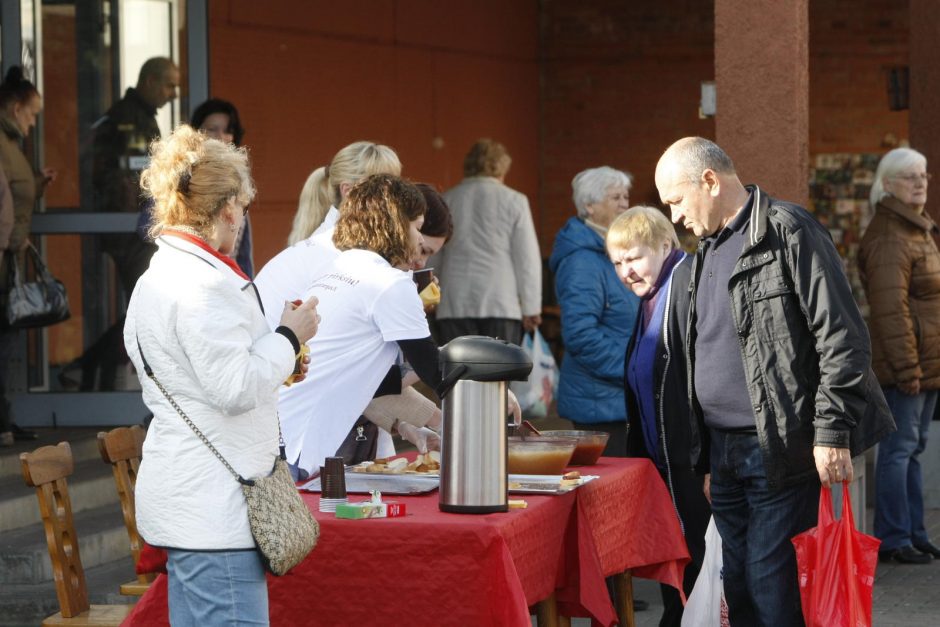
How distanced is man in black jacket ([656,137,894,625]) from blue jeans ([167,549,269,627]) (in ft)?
4.95

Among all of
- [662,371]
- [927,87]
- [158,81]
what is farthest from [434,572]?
[927,87]

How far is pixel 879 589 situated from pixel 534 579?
317cm

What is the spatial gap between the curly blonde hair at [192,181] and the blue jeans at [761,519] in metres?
1.69

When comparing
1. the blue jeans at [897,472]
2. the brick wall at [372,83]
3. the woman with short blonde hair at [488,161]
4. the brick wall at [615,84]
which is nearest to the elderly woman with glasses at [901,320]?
the blue jeans at [897,472]

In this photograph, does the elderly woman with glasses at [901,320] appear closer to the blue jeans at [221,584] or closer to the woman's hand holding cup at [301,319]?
the woman's hand holding cup at [301,319]

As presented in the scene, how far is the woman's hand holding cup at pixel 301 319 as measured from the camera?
3.43m

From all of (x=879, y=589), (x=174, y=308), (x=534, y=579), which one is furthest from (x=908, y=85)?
(x=174, y=308)

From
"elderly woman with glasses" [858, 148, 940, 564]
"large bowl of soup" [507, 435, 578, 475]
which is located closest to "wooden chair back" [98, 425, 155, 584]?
"large bowl of soup" [507, 435, 578, 475]

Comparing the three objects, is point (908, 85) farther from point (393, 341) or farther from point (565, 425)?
point (393, 341)

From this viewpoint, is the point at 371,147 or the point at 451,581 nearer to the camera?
the point at 451,581

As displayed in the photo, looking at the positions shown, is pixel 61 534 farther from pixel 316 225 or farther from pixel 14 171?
pixel 14 171

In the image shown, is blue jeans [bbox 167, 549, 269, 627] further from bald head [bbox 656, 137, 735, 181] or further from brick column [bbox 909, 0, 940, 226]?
brick column [bbox 909, 0, 940, 226]

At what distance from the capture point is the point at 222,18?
30.2 feet

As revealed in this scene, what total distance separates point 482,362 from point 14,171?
449cm
